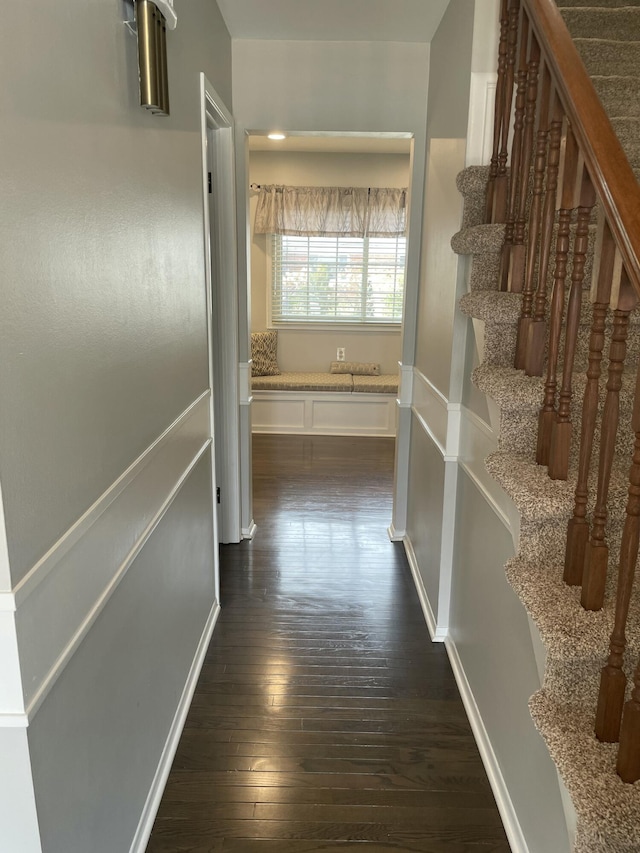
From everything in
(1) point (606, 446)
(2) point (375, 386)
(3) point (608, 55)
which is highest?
(3) point (608, 55)

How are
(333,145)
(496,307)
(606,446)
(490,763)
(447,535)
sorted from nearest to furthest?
1. (606,446)
2. (496,307)
3. (490,763)
4. (447,535)
5. (333,145)

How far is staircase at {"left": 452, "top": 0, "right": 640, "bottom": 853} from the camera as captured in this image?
3.74ft

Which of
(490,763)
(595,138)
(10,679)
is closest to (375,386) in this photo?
(490,763)

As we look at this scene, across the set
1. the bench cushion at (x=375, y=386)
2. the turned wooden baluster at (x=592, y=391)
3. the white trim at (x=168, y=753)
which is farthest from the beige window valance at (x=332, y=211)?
the turned wooden baluster at (x=592, y=391)

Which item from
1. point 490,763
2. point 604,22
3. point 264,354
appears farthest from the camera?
point 264,354

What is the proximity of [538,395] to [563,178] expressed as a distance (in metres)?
0.55

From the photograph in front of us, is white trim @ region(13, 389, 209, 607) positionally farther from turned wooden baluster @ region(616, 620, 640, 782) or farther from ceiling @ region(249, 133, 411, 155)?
ceiling @ region(249, 133, 411, 155)

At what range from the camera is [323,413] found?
6.23 m

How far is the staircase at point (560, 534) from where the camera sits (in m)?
1.14

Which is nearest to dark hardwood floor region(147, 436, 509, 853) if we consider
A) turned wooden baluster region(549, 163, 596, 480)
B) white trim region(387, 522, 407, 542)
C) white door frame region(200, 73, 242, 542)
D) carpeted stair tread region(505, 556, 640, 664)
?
white trim region(387, 522, 407, 542)

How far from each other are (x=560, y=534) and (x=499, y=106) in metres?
1.47

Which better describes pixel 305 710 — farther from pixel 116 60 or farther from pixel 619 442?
pixel 116 60

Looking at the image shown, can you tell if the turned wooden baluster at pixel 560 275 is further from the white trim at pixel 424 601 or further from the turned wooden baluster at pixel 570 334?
the white trim at pixel 424 601

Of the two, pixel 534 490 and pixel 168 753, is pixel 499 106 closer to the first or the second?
pixel 534 490
